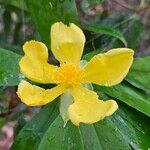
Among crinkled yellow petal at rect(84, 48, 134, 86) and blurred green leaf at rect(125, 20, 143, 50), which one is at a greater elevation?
crinkled yellow petal at rect(84, 48, 134, 86)

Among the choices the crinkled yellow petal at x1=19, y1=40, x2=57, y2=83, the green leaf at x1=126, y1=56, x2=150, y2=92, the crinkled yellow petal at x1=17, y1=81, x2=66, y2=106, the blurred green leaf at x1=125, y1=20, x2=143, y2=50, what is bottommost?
the blurred green leaf at x1=125, y1=20, x2=143, y2=50

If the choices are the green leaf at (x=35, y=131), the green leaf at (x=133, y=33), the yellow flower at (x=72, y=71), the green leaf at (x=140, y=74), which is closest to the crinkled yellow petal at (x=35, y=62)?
the yellow flower at (x=72, y=71)

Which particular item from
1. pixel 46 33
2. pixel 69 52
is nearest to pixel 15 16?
pixel 46 33

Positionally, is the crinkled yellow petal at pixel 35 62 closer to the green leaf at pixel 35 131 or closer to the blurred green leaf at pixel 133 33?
the green leaf at pixel 35 131

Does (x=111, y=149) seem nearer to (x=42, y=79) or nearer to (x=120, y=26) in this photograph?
(x=42, y=79)

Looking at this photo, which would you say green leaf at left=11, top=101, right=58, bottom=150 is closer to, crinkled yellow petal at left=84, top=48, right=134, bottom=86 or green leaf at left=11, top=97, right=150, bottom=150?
green leaf at left=11, top=97, right=150, bottom=150

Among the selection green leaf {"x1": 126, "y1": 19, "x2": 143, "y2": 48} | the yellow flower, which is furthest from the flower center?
green leaf {"x1": 126, "y1": 19, "x2": 143, "y2": 48}

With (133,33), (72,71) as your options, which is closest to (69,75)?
(72,71)
